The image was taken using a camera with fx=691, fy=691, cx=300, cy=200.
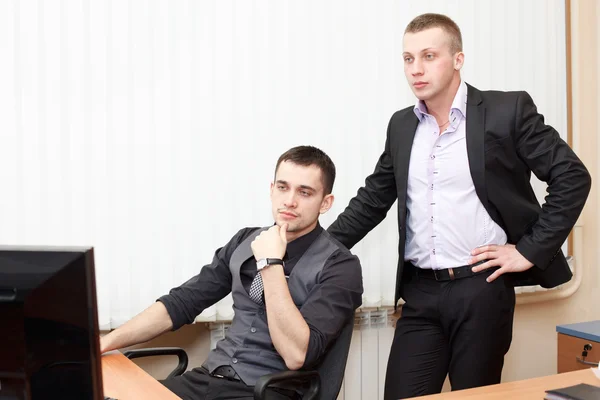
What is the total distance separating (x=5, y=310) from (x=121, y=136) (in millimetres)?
1626

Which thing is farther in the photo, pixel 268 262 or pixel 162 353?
pixel 162 353

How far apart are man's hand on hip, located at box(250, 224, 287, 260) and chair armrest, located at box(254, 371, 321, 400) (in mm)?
331

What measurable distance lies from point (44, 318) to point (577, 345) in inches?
95.8

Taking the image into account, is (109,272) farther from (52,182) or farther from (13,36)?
(13,36)

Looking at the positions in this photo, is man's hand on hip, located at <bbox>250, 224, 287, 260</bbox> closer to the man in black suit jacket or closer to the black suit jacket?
the man in black suit jacket

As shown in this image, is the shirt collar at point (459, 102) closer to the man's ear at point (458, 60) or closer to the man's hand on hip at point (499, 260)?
the man's ear at point (458, 60)

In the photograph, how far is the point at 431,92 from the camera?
7.50ft

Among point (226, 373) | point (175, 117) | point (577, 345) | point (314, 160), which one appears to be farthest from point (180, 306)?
point (577, 345)

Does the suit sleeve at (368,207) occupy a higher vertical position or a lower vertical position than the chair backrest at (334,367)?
higher

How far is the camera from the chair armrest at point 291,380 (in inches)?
71.2

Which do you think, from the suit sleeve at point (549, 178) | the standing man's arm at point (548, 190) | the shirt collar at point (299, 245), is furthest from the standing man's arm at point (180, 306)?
the suit sleeve at point (549, 178)

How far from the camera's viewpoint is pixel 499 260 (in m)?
2.31

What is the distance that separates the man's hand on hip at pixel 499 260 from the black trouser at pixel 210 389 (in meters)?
0.78

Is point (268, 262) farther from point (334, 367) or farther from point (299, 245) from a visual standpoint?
point (334, 367)
